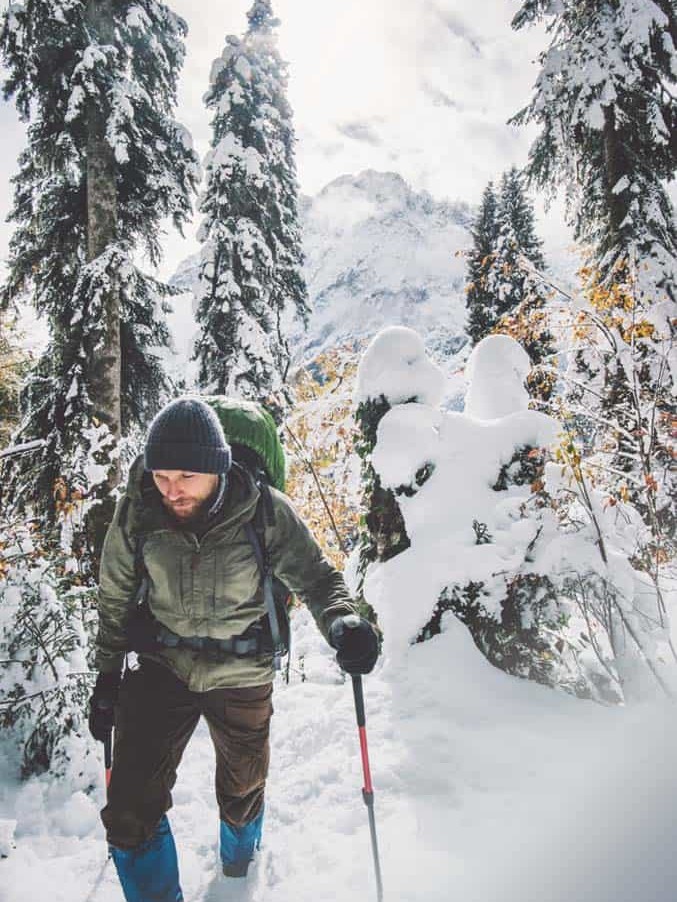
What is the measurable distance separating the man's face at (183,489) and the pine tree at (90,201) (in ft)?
15.8

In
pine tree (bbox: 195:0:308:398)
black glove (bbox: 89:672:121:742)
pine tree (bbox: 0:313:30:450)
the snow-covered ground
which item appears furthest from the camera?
pine tree (bbox: 0:313:30:450)

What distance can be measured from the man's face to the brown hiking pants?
774 mm

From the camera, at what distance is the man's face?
216cm

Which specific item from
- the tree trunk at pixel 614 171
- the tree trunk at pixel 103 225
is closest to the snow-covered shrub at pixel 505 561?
the tree trunk at pixel 103 225

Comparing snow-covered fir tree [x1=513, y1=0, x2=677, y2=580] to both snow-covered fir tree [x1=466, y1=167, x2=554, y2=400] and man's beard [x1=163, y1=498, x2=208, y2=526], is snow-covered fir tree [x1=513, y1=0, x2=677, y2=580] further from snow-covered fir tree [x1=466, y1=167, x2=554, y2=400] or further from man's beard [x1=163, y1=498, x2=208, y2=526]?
snow-covered fir tree [x1=466, y1=167, x2=554, y2=400]

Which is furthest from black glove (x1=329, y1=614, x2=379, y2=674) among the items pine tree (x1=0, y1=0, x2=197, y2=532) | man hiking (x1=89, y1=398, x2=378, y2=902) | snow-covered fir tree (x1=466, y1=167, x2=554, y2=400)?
snow-covered fir tree (x1=466, y1=167, x2=554, y2=400)

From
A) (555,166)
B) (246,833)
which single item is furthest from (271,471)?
(555,166)

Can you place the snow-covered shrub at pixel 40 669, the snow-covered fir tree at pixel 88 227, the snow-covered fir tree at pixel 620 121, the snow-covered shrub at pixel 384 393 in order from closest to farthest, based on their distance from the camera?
the snow-covered shrub at pixel 40 669 < the snow-covered shrub at pixel 384 393 < the snow-covered fir tree at pixel 88 227 < the snow-covered fir tree at pixel 620 121

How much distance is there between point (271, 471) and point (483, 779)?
2.16m

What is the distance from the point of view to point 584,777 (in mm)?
2658

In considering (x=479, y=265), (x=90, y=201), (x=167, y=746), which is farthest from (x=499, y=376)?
(x=479, y=265)

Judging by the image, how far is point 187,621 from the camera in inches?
88.8

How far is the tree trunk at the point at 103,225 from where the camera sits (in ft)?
23.4

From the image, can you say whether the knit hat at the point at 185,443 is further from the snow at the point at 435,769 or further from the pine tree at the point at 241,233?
the pine tree at the point at 241,233
